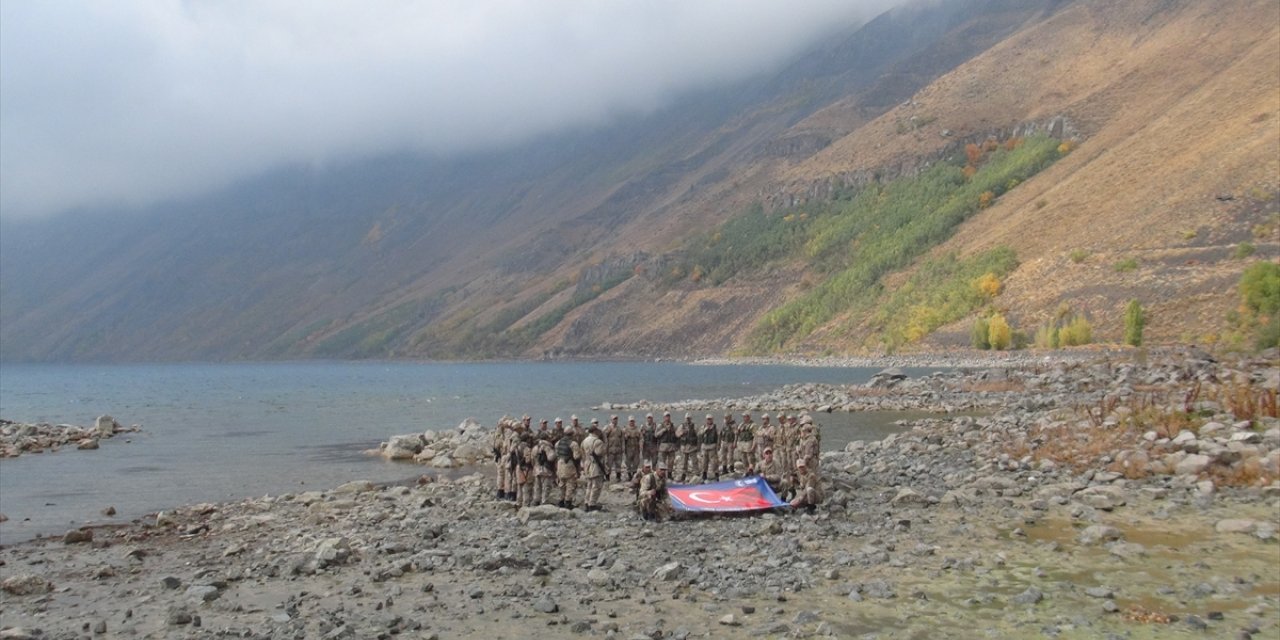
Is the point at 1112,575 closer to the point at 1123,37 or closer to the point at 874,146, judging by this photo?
the point at 1123,37

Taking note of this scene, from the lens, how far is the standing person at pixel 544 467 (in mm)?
22594

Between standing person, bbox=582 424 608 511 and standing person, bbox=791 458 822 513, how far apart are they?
4.63 meters

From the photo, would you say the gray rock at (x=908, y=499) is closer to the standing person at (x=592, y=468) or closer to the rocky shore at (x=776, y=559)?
the rocky shore at (x=776, y=559)

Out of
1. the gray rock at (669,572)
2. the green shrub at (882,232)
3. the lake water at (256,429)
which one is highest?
the green shrub at (882,232)

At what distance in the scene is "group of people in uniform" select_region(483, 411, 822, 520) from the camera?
70.2ft

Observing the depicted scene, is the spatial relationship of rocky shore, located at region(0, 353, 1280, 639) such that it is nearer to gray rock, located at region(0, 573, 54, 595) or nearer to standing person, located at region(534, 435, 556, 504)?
gray rock, located at region(0, 573, 54, 595)

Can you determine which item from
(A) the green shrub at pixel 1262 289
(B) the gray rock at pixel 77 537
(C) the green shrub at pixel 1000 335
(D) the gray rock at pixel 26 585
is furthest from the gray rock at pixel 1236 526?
(C) the green shrub at pixel 1000 335

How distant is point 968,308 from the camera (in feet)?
352

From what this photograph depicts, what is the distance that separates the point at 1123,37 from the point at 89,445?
166620 mm

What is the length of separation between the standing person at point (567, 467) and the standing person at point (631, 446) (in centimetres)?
366

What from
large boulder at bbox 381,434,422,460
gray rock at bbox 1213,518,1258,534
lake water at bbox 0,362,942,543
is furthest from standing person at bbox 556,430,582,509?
large boulder at bbox 381,434,422,460

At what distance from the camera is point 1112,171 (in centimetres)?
11012

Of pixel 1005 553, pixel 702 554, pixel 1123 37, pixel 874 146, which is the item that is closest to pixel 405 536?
pixel 702 554

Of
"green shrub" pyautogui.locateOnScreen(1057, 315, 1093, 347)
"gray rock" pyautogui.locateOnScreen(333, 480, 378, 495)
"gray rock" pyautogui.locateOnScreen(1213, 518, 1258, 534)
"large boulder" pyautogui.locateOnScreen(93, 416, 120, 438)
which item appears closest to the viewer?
"gray rock" pyautogui.locateOnScreen(1213, 518, 1258, 534)
